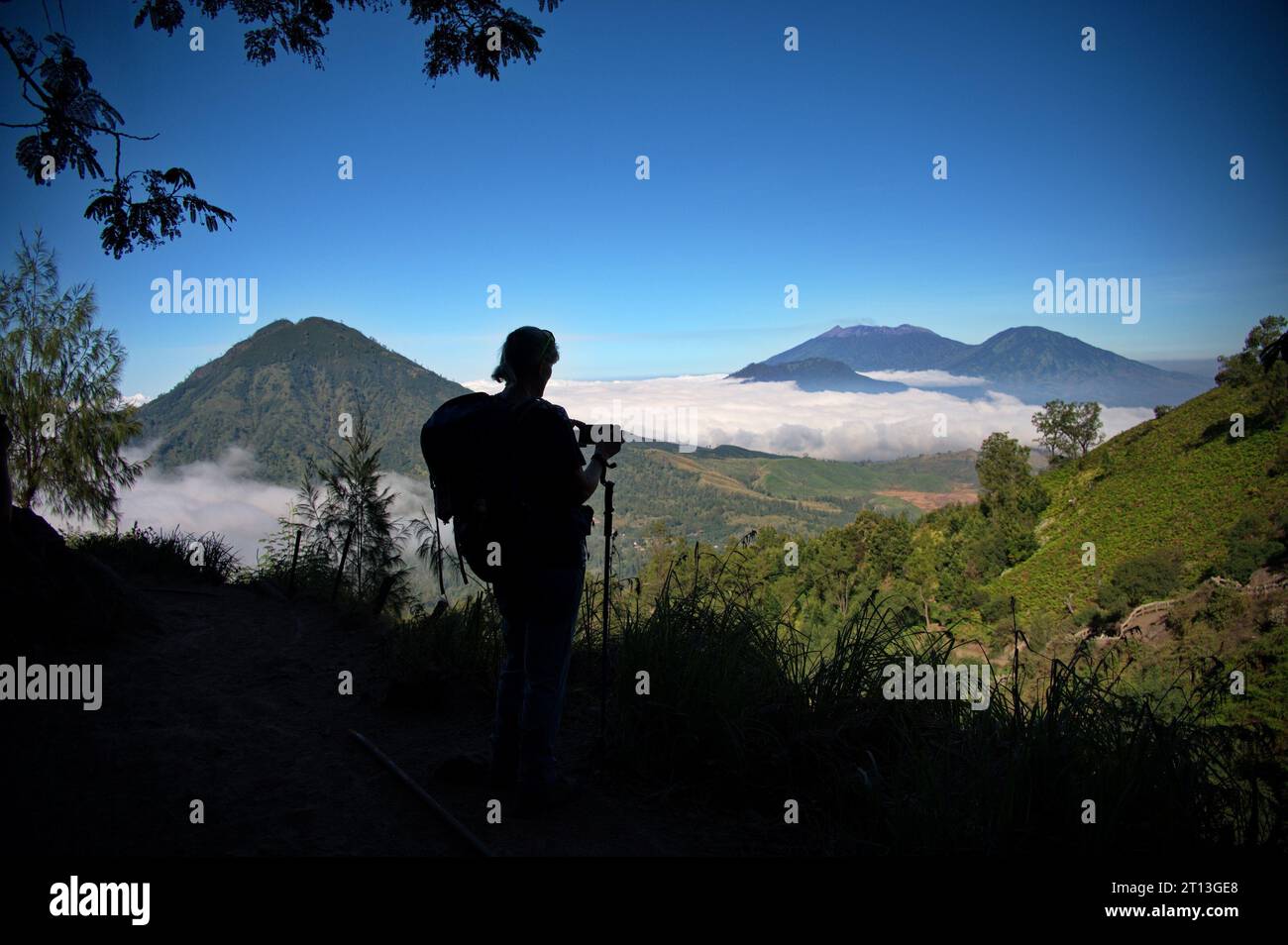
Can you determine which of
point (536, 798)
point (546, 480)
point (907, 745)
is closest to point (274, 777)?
point (536, 798)

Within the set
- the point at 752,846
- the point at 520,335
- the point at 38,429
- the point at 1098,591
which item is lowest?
the point at 1098,591

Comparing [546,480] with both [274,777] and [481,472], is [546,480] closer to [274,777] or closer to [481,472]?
[481,472]

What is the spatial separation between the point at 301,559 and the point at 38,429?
45.4 feet

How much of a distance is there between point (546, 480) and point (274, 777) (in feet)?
7.04

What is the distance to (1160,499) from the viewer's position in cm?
5484

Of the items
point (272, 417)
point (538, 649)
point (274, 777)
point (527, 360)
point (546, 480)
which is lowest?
point (274, 777)

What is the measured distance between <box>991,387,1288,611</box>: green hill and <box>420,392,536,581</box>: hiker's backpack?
164 feet

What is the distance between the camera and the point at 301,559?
9469mm

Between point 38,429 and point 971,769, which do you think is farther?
point 38,429

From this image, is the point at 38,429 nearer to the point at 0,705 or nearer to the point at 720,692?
the point at 0,705

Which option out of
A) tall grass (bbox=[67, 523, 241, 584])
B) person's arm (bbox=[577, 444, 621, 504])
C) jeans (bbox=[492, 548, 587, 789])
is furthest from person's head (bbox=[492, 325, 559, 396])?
tall grass (bbox=[67, 523, 241, 584])

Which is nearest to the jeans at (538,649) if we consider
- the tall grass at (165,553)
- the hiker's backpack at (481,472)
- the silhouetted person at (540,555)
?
the silhouetted person at (540,555)

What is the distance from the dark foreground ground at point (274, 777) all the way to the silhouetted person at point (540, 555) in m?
0.34
